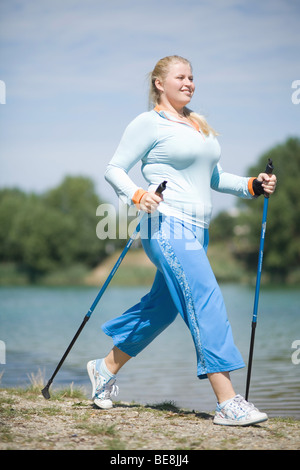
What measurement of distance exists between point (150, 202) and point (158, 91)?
0.95 m

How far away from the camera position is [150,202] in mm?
3979

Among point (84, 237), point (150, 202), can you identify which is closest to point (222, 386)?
point (150, 202)

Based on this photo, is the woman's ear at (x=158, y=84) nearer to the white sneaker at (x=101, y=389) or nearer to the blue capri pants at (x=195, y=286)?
the blue capri pants at (x=195, y=286)

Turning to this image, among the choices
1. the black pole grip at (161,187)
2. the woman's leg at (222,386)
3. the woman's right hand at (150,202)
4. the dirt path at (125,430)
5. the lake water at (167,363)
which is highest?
the black pole grip at (161,187)

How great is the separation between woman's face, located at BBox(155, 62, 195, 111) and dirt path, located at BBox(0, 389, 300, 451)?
209 cm

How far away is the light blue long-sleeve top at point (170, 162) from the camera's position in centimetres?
420

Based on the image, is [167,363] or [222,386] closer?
[222,386]

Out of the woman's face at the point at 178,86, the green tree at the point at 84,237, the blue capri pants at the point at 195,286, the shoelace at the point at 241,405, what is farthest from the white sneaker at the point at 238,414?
the green tree at the point at 84,237

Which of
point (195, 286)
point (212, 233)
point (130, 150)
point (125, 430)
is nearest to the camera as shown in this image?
point (125, 430)

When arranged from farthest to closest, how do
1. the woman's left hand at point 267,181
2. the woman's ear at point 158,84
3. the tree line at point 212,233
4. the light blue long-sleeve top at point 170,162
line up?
1. the tree line at point 212,233
2. the woman's left hand at point 267,181
3. the woman's ear at point 158,84
4. the light blue long-sleeve top at point 170,162

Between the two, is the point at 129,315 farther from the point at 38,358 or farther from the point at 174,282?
the point at 38,358

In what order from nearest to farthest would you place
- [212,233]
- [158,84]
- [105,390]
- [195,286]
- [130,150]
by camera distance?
[195,286] < [130,150] < [158,84] < [105,390] < [212,233]

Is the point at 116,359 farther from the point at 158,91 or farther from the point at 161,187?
the point at 158,91

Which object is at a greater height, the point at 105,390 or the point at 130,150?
the point at 130,150
